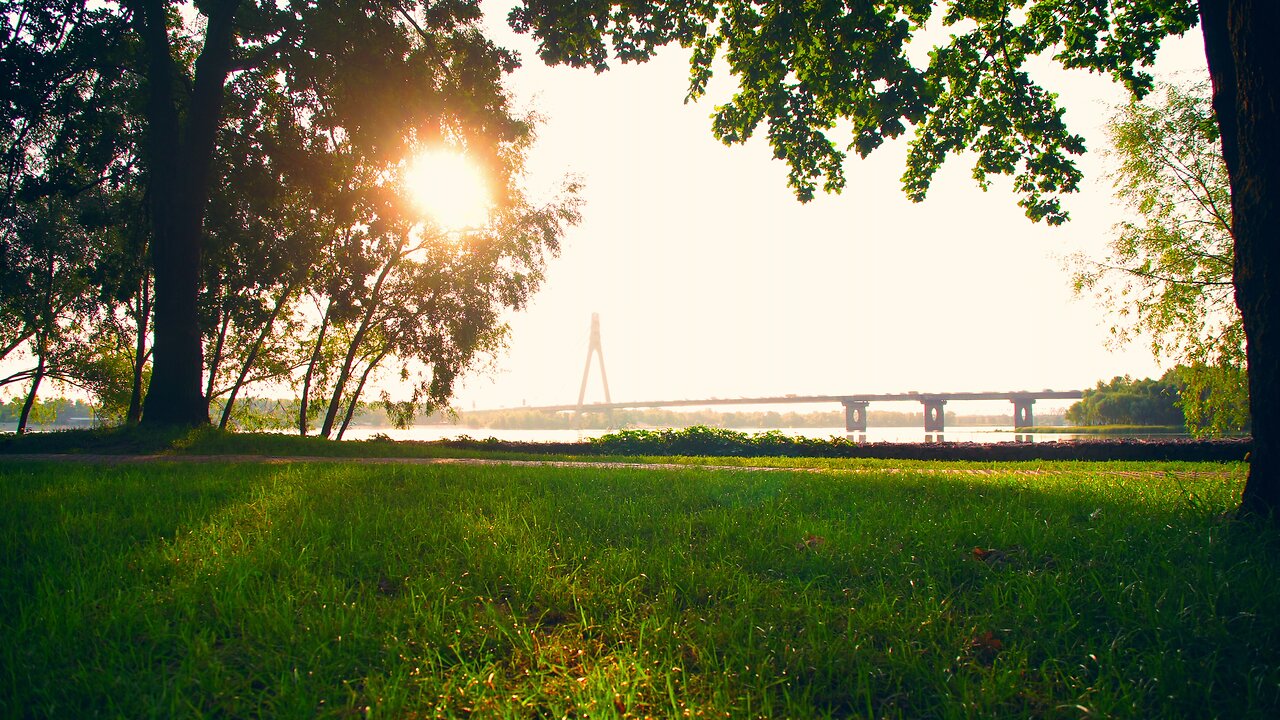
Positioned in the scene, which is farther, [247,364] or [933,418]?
[933,418]

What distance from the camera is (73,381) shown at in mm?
26641

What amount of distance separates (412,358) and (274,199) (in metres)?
8.26

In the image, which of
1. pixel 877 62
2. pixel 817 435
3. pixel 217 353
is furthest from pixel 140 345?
pixel 817 435

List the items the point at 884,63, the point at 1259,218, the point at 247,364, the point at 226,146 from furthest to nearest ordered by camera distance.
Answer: the point at 247,364
the point at 226,146
the point at 884,63
the point at 1259,218

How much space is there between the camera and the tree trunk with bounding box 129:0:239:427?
12617 millimetres

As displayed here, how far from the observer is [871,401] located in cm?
5844

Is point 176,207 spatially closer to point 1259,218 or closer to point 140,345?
point 140,345

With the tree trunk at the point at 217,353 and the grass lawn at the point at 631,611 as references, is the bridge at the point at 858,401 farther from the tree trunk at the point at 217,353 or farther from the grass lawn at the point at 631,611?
the grass lawn at the point at 631,611

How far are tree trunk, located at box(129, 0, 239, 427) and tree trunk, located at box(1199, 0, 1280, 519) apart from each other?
16241 mm

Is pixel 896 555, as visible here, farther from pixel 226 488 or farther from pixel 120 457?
pixel 120 457

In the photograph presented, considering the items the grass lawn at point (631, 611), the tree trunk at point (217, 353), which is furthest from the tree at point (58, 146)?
the grass lawn at point (631, 611)

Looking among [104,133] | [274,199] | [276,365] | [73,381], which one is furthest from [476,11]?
[73,381]

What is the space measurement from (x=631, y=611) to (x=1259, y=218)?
5.18 m

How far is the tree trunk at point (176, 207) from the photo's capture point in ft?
41.4
